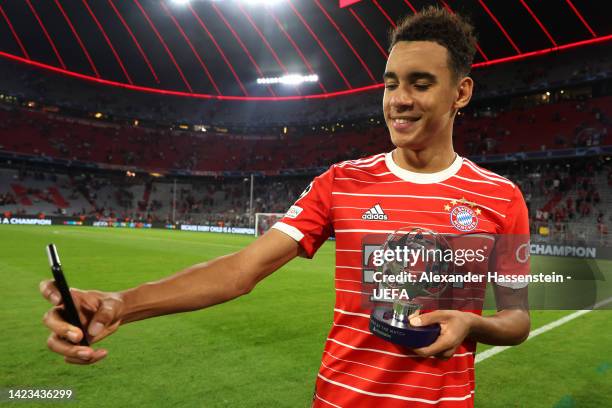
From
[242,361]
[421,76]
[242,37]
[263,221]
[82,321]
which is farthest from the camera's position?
[242,37]

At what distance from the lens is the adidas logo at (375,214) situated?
1783mm

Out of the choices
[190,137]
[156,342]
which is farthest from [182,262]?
[190,137]

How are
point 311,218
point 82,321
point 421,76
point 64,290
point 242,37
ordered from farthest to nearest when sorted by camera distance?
point 242,37 → point 311,218 → point 421,76 → point 82,321 → point 64,290

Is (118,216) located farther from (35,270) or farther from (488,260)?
(488,260)

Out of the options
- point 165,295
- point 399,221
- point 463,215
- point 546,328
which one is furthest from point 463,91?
point 546,328

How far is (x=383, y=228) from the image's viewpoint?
1761 mm

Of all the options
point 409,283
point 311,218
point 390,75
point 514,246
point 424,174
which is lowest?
point 409,283

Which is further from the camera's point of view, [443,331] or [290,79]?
[290,79]

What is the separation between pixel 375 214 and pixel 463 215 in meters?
0.36

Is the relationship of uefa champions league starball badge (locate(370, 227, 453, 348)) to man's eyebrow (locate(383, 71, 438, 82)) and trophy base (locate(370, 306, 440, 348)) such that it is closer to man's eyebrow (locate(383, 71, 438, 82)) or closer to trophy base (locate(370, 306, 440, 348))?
trophy base (locate(370, 306, 440, 348))

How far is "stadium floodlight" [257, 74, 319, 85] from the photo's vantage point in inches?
1995

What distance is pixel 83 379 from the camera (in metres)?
4.34

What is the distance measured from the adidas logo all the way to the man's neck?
25cm

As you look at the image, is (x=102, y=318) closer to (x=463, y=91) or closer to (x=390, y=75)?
(x=390, y=75)
